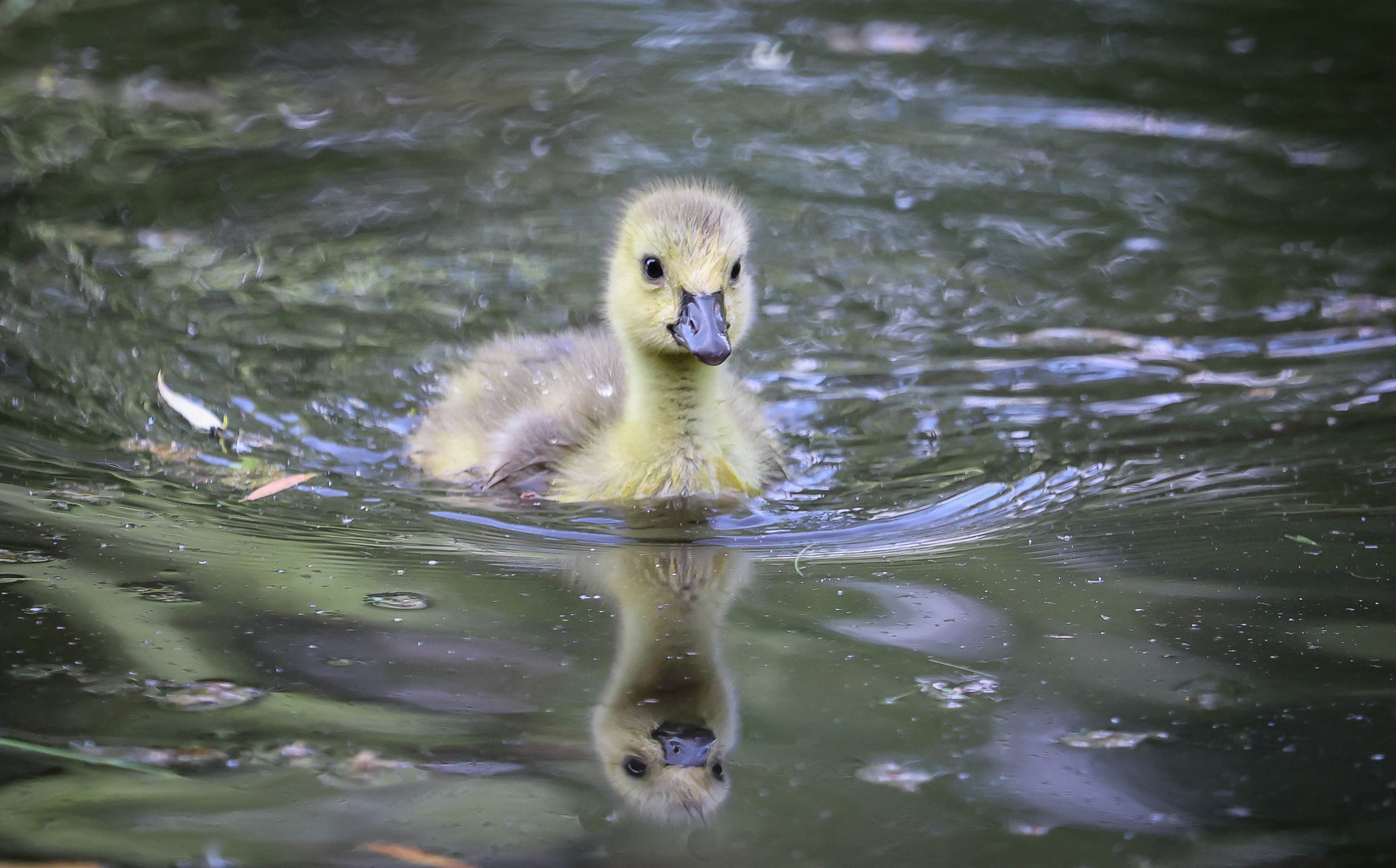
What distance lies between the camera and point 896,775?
2580 mm

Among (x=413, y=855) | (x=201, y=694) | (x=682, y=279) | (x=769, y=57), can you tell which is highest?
(x=769, y=57)

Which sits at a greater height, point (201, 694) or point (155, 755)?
point (201, 694)

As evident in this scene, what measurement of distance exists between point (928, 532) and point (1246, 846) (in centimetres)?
169

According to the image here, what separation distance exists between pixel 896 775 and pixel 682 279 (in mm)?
2003

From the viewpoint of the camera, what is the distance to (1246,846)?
2377 millimetres

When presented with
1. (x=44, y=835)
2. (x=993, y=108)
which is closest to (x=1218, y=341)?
(x=993, y=108)

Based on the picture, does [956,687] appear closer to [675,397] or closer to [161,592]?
[161,592]

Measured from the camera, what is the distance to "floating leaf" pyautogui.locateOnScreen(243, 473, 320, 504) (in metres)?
4.21

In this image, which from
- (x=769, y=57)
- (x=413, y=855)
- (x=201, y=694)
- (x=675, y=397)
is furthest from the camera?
(x=769, y=57)

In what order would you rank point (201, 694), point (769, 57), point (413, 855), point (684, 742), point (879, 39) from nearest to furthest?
point (413, 855)
point (684, 742)
point (201, 694)
point (769, 57)
point (879, 39)

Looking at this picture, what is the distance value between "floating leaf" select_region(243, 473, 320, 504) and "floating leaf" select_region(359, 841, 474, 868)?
6.49 feet

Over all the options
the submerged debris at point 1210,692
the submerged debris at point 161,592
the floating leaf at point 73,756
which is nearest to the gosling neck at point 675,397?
the submerged debris at point 161,592

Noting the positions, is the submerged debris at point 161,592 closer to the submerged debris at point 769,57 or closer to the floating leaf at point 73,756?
the floating leaf at point 73,756

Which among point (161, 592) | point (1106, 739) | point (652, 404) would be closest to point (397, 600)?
point (161, 592)
